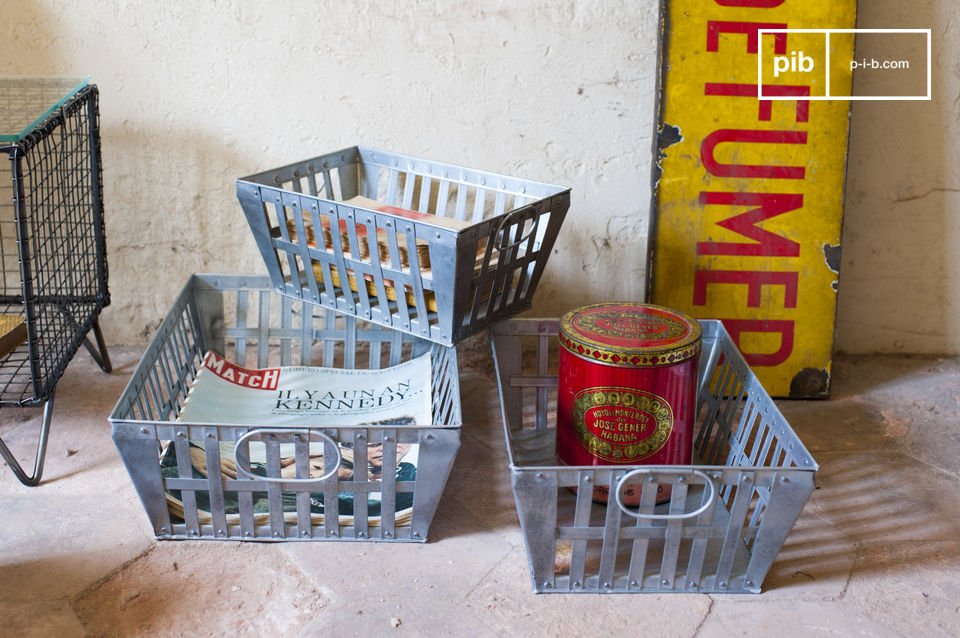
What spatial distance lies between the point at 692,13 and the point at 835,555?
129 cm

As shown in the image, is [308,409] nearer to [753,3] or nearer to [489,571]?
[489,571]

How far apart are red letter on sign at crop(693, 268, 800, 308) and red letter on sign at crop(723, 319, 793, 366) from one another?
0.05m

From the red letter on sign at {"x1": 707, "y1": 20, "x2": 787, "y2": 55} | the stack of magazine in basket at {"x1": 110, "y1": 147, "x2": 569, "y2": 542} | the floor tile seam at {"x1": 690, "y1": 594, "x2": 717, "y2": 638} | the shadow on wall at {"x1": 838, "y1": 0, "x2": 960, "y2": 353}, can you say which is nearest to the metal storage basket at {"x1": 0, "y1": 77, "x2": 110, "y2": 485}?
the stack of magazine in basket at {"x1": 110, "y1": 147, "x2": 569, "y2": 542}

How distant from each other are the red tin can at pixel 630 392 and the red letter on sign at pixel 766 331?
582mm

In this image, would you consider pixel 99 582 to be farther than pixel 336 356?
No

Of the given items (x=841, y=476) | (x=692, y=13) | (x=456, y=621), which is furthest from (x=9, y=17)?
(x=841, y=476)

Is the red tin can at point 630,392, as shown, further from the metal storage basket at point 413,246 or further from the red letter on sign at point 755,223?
the red letter on sign at point 755,223

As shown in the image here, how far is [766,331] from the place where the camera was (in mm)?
2527

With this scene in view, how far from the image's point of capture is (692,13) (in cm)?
238

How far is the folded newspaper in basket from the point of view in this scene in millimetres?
1875

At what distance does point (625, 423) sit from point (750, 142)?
917 mm

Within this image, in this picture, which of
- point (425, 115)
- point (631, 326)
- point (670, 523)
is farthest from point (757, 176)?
point (670, 523)

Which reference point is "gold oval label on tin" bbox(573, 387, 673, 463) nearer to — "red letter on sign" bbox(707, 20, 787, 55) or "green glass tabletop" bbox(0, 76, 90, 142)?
"red letter on sign" bbox(707, 20, 787, 55)

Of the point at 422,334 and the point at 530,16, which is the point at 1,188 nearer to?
the point at 422,334
